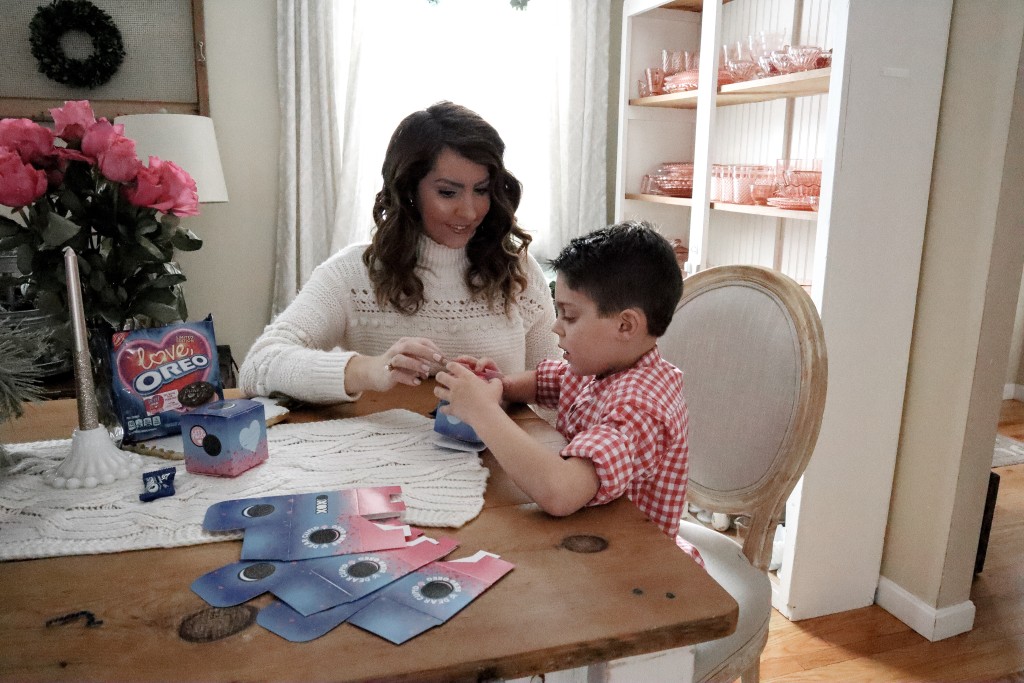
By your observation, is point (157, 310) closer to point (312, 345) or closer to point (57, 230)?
point (57, 230)

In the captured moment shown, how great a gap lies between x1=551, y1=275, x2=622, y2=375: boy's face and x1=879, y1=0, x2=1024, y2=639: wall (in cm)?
128

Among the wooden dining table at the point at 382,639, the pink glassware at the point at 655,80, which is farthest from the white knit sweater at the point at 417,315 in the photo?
the pink glassware at the point at 655,80

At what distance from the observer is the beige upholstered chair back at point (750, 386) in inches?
45.6

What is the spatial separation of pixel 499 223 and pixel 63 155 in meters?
0.92

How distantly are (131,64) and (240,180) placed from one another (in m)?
0.57

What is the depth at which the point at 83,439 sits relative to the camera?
2.98 ft

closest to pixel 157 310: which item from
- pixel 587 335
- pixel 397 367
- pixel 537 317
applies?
pixel 397 367

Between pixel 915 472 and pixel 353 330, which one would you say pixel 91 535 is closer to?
pixel 353 330

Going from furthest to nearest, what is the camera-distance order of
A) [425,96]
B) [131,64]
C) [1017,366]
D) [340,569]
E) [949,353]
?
[1017,366], [425,96], [131,64], [949,353], [340,569]

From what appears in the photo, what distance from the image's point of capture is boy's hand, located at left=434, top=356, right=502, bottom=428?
0.93 meters

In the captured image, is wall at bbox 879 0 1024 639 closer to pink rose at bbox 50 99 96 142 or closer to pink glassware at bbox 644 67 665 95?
pink glassware at bbox 644 67 665 95

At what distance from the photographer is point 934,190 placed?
6.18 feet

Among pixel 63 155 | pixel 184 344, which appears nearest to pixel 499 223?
pixel 184 344

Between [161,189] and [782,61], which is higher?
[782,61]
